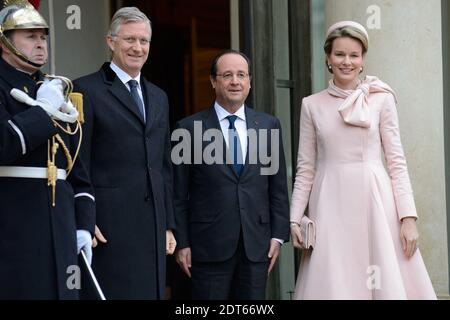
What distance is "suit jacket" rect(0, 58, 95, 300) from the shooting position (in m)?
4.99

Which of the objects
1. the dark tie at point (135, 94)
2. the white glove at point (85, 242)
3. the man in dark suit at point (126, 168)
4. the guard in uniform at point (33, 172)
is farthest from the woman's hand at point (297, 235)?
the guard in uniform at point (33, 172)

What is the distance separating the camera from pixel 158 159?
19.1 feet

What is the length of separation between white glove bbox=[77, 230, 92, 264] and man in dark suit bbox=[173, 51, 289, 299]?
0.78 metres

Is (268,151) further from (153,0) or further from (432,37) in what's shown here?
(153,0)

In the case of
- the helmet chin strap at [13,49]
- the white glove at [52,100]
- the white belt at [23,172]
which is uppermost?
the helmet chin strap at [13,49]

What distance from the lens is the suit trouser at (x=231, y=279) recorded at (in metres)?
5.98

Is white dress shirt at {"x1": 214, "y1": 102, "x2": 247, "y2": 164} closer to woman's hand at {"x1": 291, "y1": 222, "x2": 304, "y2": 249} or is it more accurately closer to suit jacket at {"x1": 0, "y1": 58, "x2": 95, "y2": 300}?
woman's hand at {"x1": 291, "y1": 222, "x2": 304, "y2": 249}

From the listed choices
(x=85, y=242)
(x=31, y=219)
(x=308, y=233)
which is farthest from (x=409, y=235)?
(x=31, y=219)

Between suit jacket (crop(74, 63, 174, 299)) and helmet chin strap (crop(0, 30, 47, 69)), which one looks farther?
suit jacket (crop(74, 63, 174, 299))

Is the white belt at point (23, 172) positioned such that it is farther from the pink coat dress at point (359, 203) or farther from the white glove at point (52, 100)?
the pink coat dress at point (359, 203)

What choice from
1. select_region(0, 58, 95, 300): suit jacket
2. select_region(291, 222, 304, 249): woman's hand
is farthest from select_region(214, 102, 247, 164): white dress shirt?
select_region(0, 58, 95, 300): suit jacket

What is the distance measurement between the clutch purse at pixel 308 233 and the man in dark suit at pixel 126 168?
744 mm
